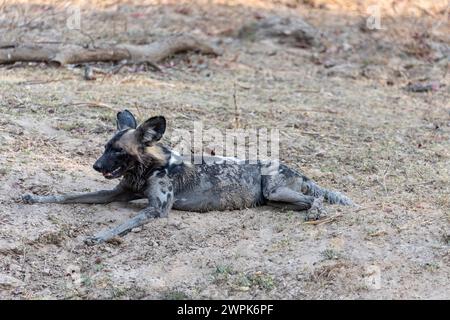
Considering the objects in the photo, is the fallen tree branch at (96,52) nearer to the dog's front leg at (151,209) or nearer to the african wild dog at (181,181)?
the african wild dog at (181,181)

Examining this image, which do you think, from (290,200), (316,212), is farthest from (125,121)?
(316,212)

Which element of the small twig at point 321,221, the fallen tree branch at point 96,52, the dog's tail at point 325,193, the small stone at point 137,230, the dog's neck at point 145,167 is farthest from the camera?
the fallen tree branch at point 96,52

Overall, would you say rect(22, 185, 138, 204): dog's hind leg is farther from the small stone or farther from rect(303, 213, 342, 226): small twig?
rect(303, 213, 342, 226): small twig

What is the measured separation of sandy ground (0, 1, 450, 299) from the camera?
492cm

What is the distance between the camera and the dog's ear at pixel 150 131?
5.88 meters

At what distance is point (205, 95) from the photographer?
9.11 metres

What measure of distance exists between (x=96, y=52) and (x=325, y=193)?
183 inches

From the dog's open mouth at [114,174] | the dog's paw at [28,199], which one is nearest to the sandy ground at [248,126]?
the dog's paw at [28,199]

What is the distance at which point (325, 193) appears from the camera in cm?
616

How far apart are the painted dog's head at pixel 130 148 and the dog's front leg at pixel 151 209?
19 cm

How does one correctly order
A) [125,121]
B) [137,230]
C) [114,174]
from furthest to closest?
[125,121]
[114,174]
[137,230]

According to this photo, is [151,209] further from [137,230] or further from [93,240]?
[93,240]
